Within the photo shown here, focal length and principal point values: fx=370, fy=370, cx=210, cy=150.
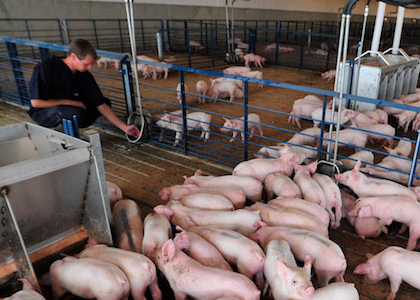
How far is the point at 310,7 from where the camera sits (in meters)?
19.5

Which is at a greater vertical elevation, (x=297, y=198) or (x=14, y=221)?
(x=14, y=221)

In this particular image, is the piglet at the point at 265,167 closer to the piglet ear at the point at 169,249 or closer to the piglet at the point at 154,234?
the piglet at the point at 154,234

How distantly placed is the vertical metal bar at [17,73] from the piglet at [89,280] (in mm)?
4503

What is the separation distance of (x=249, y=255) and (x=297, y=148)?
1.86m

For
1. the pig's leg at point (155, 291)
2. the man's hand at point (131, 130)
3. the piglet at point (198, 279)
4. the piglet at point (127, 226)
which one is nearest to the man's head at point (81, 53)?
the man's hand at point (131, 130)

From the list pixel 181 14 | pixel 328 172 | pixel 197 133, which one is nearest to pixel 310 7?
pixel 181 14

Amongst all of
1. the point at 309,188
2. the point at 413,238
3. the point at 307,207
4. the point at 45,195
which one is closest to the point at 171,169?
the point at 309,188

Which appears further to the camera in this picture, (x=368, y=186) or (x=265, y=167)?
(x=265, y=167)

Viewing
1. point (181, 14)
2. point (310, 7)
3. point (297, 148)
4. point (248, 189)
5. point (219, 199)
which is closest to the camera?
point (219, 199)

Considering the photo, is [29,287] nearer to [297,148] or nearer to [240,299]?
[240,299]

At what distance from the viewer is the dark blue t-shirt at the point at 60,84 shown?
11.5 ft

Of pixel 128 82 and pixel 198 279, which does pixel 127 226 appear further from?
pixel 128 82

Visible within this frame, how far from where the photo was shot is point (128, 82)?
4289mm

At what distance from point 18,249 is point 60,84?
6.57 feet
